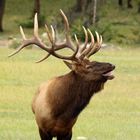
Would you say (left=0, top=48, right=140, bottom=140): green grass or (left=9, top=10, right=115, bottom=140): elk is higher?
(left=9, top=10, right=115, bottom=140): elk

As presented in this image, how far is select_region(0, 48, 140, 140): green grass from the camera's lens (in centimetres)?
1305

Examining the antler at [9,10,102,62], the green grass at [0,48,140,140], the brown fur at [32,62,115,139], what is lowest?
the green grass at [0,48,140,140]

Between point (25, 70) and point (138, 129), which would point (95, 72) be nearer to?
point (138, 129)

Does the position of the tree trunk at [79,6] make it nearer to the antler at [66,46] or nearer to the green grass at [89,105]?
the green grass at [89,105]

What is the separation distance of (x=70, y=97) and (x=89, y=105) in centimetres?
773

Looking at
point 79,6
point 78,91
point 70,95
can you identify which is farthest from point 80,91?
point 79,6

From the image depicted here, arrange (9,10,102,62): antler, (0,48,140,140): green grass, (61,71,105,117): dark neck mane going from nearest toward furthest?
(61,71,105,117): dark neck mane < (9,10,102,62): antler < (0,48,140,140): green grass

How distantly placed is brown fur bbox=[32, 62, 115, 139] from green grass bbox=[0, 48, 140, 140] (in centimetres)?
202

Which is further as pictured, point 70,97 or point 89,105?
point 89,105

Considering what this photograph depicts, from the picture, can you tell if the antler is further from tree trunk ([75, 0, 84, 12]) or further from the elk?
tree trunk ([75, 0, 84, 12])

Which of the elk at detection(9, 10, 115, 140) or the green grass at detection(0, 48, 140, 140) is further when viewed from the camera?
the green grass at detection(0, 48, 140, 140)

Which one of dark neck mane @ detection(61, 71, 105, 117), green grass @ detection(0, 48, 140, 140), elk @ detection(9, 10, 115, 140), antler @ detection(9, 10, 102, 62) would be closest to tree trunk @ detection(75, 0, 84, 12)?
green grass @ detection(0, 48, 140, 140)

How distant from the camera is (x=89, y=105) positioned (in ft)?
58.0

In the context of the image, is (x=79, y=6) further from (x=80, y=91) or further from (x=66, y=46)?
(x=80, y=91)
